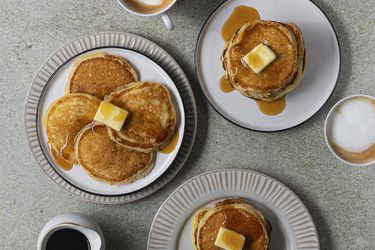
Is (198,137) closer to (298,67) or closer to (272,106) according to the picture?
(272,106)

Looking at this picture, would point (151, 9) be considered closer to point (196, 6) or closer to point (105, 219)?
point (196, 6)

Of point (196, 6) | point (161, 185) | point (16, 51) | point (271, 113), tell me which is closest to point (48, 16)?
point (16, 51)

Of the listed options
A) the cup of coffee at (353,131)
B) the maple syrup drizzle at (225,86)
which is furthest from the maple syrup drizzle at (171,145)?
the cup of coffee at (353,131)

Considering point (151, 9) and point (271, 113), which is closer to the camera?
point (151, 9)

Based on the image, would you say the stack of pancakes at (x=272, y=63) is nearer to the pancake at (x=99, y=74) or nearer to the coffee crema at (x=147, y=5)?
the coffee crema at (x=147, y=5)

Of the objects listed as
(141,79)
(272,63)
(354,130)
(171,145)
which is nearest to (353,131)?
(354,130)

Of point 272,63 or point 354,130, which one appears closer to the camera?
point 272,63
